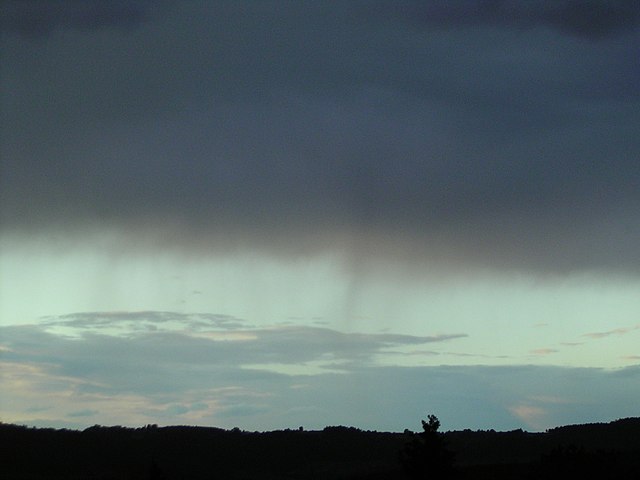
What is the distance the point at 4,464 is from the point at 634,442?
12922 cm

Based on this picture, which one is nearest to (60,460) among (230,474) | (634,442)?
(230,474)

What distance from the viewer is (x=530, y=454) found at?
197m

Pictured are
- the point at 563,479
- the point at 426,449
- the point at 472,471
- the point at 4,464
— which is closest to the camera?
the point at 426,449

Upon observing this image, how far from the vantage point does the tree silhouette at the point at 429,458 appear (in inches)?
3248

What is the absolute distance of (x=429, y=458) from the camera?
82.6 metres

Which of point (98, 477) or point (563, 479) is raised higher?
point (98, 477)

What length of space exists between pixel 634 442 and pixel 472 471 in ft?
238

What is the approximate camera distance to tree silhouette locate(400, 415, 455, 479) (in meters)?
82.5

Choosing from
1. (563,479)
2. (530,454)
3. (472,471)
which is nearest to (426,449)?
(563,479)

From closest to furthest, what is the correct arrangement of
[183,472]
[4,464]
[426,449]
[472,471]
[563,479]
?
[426,449]
[563,479]
[472,471]
[4,464]
[183,472]

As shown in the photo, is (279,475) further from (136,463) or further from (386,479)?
(386,479)

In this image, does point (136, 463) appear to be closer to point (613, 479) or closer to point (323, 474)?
point (323, 474)

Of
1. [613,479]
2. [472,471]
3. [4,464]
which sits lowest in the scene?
[613,479]

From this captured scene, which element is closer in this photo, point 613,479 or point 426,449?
point 426,449
